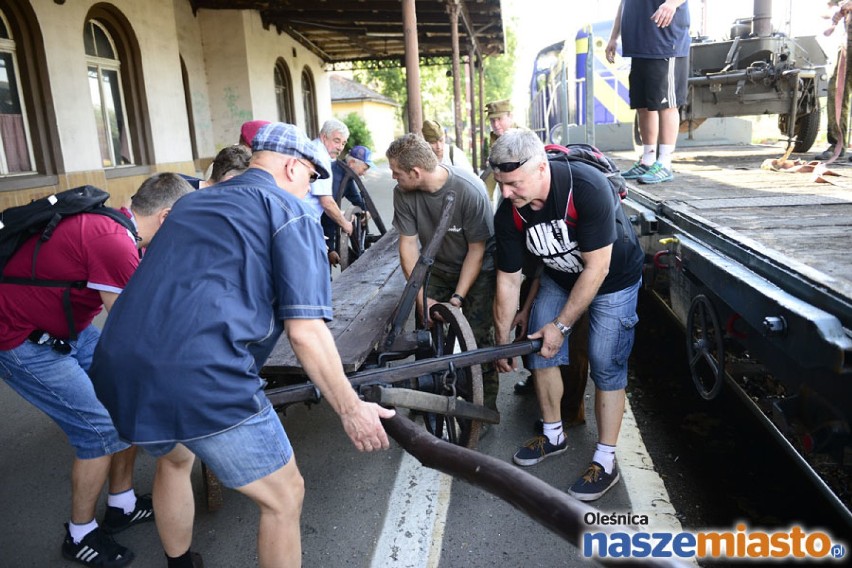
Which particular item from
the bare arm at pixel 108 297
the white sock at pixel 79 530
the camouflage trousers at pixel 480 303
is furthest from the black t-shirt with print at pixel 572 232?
the white sock at pixel 79 530

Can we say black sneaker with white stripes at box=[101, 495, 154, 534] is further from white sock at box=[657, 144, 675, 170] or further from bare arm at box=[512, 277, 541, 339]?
white sock at box=[657, 144, 675, 170]

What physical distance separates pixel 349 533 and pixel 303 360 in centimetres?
130

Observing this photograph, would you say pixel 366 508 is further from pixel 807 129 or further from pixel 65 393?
pixel 807 129

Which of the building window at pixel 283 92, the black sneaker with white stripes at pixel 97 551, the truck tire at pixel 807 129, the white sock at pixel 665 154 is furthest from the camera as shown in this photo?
the building window at pixel 283 92

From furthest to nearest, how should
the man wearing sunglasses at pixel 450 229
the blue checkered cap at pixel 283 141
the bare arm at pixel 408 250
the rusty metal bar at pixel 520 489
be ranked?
the bare arm at pixel 408 250, the man wearing sunglasses at pixel 450 229, the blue checkered cap at pixel 283 141, the rusty metal bar at pixel 520 489

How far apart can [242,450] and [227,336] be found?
37 cm

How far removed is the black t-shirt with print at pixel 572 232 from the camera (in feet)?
9.99

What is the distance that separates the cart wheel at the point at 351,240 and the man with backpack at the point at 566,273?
2.98m

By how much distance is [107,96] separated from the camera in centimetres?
971

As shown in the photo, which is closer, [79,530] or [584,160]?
[79,530]

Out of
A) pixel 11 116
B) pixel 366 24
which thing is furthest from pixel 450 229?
pixel 366 24

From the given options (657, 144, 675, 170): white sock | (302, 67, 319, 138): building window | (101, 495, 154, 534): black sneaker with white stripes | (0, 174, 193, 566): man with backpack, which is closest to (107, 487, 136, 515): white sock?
(101, 495, 154, 534): black sneaker with white stripes

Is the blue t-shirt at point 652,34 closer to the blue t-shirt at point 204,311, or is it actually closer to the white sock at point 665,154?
the white sock at point 665,154

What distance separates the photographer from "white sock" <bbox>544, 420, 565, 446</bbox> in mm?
3623
